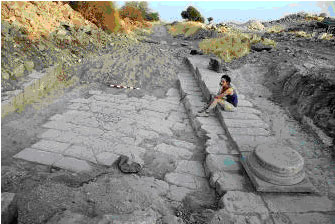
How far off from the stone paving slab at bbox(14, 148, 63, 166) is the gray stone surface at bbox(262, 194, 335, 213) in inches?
115

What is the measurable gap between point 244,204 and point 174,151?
1707 millimetres

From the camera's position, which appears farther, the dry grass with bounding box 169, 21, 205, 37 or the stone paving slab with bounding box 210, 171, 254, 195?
the dry grass with bounding box 169, 21, 205, 37

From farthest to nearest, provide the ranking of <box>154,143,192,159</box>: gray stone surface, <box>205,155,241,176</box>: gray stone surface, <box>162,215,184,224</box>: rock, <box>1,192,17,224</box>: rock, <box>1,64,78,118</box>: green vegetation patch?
<box>1,64,78,118</box>: green vegetation patch → <box>154,143,192,159</box>: gray stone surface → <box>205,155,241,176</box>: gray stone surface → <box>162,215,184,224</box>: rock → <box>1,192,17,224</box>: rock

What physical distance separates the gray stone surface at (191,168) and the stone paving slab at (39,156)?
179cm

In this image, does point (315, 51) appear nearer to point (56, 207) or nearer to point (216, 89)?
point (216, 89)

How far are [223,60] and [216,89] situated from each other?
116 inches

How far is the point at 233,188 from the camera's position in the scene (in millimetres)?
3814

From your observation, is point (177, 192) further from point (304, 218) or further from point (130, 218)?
point (304, 218)

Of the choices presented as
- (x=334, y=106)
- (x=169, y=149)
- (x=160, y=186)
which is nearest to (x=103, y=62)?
(x=169, y=149)

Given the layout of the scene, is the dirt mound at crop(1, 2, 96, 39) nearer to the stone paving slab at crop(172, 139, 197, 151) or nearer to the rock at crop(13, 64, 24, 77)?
the rock at crop(13, 64, 24, 77)

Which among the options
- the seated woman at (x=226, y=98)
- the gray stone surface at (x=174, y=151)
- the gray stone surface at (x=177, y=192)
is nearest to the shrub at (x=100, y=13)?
the seated woman at (x=226, y=98)

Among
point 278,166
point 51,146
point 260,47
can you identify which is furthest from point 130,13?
point 278,166

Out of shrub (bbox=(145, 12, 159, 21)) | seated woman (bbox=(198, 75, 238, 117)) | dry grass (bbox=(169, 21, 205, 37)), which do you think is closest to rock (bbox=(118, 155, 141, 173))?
seated woman (bbox=(198, 75, 238, 117))

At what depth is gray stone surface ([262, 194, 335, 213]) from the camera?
3.45 metres
